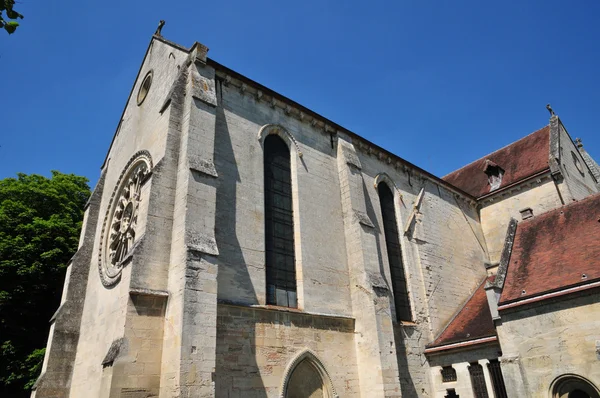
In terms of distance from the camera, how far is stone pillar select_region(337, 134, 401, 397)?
12102 millimetres

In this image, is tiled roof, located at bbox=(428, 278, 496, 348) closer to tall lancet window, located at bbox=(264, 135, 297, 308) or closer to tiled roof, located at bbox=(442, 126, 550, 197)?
tall lancet window, located at bbox=(264, 135, 297, 308)

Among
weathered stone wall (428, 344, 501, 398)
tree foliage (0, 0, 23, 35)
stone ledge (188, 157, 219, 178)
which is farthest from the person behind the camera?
weathered stone wall (428, 344, 501, 398)

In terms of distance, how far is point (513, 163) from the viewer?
74.5ft

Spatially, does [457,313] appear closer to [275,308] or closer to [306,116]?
[275,308]

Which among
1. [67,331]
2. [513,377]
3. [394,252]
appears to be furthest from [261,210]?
[513,377]

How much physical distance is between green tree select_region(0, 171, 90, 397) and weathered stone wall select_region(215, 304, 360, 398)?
960cm

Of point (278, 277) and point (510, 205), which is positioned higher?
point (510, 205)

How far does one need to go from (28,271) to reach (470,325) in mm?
16421

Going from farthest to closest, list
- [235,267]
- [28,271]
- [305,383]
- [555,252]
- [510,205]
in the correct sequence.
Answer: [510,205] < [28,271] < [555,252] < [305,383] < [235,267]

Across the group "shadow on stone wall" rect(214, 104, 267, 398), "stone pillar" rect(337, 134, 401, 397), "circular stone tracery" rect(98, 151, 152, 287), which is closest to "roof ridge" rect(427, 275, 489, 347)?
"stone pillar" rect(337, 134, 401, 397)

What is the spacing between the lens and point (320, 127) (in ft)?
51.8

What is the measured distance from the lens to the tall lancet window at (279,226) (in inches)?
474

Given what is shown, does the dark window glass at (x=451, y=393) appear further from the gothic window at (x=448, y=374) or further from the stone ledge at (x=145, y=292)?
the stone ledge at (x=145, y=292)

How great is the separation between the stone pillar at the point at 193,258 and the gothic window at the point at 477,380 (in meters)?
9.01
